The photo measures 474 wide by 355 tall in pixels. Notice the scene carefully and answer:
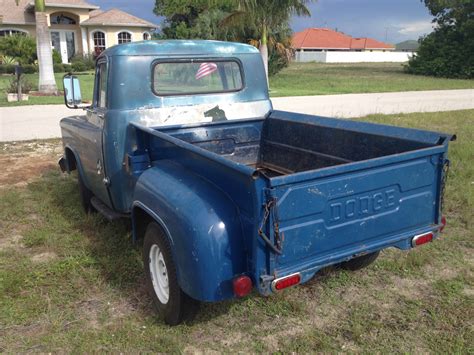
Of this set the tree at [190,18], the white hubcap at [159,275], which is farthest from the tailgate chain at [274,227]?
the tree at [190,18]

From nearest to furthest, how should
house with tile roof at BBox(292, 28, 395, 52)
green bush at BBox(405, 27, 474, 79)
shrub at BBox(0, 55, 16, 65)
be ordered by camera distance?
shrub at BBox(0, 55, 16, 65)
green bush at BBox(405, 27, 474, 79)
house with tile roof at BBox(292, 28, 395, 52)

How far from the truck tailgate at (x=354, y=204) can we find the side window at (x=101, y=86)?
2.28 metres

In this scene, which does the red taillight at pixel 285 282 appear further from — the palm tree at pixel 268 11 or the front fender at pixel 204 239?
the palm tree at pixel 268 11

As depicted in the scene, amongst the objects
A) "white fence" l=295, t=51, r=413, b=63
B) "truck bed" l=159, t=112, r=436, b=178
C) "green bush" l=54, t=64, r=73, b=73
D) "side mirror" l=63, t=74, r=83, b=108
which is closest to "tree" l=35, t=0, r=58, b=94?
"green bush" l=54, t=64, r=73, b=73

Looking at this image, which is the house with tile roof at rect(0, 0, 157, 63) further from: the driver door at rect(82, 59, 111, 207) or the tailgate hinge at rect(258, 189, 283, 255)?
the tailgate hinge at rect(258, 189, 283, 255)

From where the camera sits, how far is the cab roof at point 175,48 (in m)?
3.97

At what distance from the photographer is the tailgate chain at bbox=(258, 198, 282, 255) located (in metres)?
2.38

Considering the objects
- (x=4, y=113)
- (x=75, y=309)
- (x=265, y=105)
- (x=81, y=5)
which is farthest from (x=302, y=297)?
(x=81, y=5)

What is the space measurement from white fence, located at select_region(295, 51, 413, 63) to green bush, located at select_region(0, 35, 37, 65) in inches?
1581

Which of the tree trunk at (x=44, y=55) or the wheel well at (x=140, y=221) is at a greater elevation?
the tree trunk at (x=44, y=55)

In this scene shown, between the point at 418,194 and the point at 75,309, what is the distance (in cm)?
252

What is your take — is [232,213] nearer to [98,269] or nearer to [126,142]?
[126,142]

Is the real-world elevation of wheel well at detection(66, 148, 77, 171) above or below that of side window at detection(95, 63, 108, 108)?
below

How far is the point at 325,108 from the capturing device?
45.3ft
